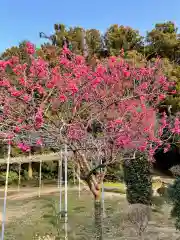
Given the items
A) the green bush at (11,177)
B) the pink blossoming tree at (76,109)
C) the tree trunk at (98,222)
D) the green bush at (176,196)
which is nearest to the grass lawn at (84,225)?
the tree trunk at (98,222)

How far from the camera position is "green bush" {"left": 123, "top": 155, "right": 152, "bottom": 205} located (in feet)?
23.7

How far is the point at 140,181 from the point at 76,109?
3.64m

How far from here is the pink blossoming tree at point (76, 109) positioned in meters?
3.86

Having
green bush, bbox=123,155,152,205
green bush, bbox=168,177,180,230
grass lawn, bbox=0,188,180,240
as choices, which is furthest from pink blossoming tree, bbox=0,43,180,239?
green bush, bbox=123,155,152,205

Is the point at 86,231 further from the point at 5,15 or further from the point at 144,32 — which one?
the point at 144,32

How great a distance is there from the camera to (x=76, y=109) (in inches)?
171

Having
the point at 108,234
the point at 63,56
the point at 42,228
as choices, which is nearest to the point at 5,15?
the point at 63,56

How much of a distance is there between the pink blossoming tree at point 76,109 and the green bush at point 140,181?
75.4 inches

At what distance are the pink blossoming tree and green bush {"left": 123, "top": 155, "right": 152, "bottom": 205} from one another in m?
1.91

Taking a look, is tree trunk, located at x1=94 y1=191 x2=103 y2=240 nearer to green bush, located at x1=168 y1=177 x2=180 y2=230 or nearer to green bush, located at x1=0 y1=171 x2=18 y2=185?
green bush, located at x1=168 y1=177 x2=180 y2=230

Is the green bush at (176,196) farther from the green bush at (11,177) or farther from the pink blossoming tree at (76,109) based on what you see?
the green bush at (11,177)

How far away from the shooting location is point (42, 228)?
5332mm

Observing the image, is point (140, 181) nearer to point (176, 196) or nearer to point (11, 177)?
point (176, 196)

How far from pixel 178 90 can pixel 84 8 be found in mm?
5242
